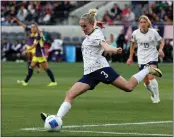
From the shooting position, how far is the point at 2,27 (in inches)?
2047

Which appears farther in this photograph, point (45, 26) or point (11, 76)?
point (45, 26)

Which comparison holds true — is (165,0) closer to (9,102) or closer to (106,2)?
(106,2)

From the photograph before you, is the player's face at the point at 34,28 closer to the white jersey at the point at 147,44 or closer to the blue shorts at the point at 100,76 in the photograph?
the white jersey at the point at 147,44

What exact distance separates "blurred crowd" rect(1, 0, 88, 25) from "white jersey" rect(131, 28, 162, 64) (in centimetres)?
3155

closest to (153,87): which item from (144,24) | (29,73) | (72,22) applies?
(144,24)

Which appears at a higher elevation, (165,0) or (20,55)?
(165,0)

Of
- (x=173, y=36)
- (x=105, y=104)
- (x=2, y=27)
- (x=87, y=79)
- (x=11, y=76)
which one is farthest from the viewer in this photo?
(x=2, y=27)

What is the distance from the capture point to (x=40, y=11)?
171 ft

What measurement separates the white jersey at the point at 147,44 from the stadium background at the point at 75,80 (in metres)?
1.22

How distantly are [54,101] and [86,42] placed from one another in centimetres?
625

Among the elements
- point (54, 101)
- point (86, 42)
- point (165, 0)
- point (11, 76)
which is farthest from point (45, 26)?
point (86, 42)

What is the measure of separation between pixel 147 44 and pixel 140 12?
29.6 metres

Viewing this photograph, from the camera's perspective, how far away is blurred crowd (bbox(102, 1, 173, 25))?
4812 centimetres

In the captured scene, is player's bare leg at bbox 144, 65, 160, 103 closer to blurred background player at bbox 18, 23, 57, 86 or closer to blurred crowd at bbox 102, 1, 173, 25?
blurred background player at bbox 18, 23, 57, 86
